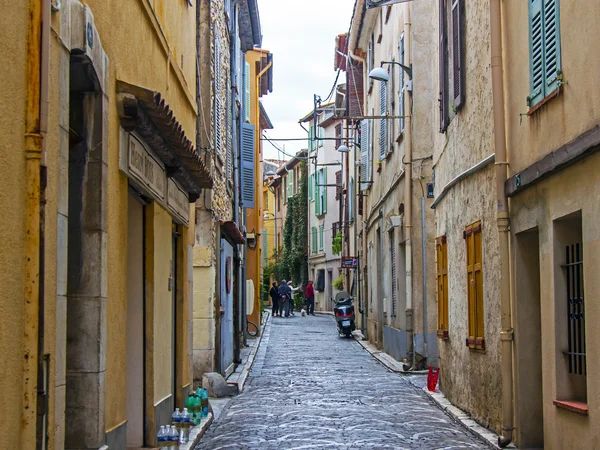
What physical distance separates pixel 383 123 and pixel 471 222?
499 inches

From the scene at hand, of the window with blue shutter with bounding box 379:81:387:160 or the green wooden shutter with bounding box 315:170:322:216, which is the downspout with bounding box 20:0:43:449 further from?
the green wooden shutter with bounding box 315:170:322:216

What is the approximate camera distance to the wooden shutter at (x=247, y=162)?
24.4 m

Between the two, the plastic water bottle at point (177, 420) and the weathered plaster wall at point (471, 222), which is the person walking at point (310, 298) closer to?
the weathered plaster wall at point (471, 222)

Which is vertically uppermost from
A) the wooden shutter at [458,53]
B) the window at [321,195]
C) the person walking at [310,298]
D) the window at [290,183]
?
the window at [290,183]

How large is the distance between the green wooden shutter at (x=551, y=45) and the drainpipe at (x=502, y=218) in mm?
1550

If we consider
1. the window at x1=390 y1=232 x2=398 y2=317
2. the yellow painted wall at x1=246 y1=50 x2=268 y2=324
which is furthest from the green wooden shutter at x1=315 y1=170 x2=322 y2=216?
the window at x1=390 y1=232 x2=398 y2=317

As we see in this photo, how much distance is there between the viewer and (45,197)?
5363 mm

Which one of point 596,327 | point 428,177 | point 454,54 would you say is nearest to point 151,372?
point 596,327

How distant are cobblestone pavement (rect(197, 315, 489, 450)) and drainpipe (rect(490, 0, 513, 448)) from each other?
60 centimetres

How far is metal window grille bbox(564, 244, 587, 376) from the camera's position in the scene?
821 cm

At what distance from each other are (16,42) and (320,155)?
5005cm

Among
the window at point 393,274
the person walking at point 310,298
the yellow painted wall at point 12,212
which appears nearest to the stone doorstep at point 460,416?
the window at point 393,274

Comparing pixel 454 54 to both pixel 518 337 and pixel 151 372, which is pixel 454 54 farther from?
pixel 151 372

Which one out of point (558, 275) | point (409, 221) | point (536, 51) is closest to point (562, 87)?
point (536, 51)
